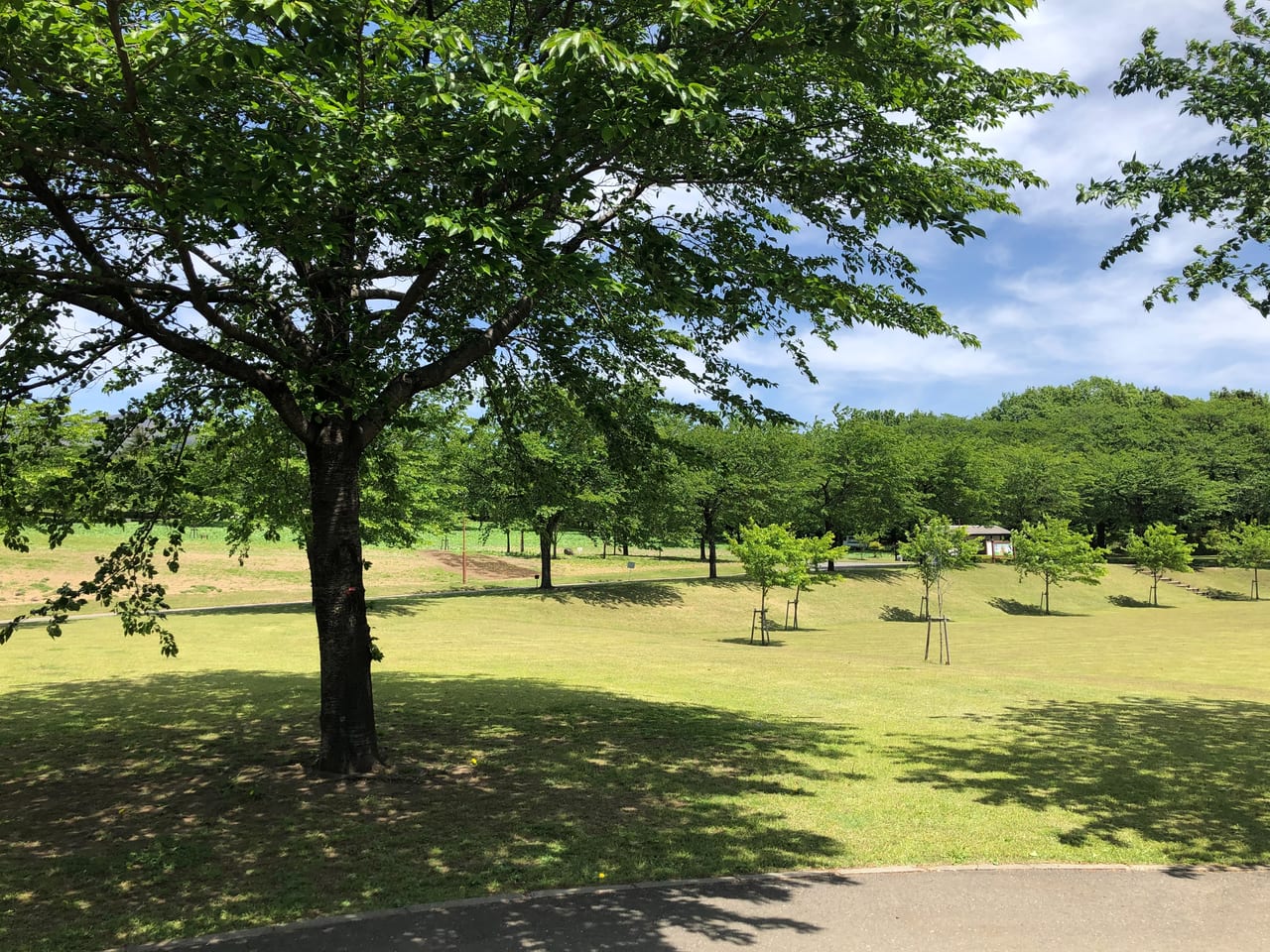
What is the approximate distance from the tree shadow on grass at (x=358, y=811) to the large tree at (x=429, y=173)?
1228 millimetres

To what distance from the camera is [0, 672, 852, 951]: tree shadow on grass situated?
512cm

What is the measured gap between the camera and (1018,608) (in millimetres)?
46625

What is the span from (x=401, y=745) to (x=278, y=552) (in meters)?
45.9

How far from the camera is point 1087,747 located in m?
10.0

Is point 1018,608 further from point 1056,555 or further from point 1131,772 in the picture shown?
point 1131,772

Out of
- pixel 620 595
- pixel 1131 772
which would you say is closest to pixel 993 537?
pixel 620 595

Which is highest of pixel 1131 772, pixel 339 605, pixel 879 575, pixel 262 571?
pixel 339 605

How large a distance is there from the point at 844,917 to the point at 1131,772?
18.7ft

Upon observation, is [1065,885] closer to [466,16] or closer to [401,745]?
[401,745]

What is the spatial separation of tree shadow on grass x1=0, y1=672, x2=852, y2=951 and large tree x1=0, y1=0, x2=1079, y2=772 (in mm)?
1228

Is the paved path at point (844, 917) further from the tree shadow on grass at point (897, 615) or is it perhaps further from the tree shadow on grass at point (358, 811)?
the tree shadow on grass at point (897, 615)

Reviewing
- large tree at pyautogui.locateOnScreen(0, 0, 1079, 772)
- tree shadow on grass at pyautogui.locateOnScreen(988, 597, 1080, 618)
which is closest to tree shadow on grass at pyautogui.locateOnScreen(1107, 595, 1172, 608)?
tree shadow on grass at pyautogui.locateOnScreen(988, 597, 1080, 618)

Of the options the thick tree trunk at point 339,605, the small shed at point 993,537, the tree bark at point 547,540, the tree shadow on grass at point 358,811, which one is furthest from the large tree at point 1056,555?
the thick tree trunk at point 339,605

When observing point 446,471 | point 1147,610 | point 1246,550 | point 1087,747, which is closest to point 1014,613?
point 1147,610
